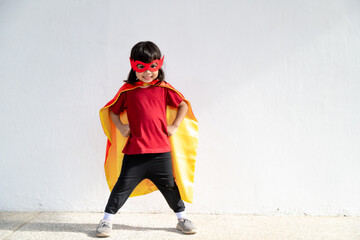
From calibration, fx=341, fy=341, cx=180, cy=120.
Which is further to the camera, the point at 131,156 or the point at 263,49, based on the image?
the point at 263,49

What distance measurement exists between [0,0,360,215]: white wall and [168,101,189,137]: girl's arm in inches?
12.7

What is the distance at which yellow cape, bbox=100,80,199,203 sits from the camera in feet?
8.30

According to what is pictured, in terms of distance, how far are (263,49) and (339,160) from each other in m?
1.11

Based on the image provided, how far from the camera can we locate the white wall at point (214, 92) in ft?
9.16

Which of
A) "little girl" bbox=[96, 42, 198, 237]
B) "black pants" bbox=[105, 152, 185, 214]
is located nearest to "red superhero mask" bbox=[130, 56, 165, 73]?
"little girl" bbox=[96, 42, 198, 237]

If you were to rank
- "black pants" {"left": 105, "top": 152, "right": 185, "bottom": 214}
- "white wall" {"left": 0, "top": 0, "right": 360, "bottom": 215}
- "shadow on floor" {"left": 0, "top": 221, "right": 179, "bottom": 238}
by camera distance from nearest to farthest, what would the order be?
"black pants" {"left": 105, "top": 152, "right": 185, "bottom": 214}
"shadow on floor" {"left": 0, "top": 221, "right": 179, "bottom": 238}
"white wall" {"left": 0, "top": 0, "right": 360, "bottom": 215}

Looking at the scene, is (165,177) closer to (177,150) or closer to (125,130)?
(177,150)

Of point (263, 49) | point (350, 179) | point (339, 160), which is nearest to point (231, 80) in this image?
A: point (263, 49)

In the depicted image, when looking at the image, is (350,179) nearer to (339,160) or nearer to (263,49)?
(339,160)

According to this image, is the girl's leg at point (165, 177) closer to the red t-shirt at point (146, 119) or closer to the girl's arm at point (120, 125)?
the red t-shirt at point (146, 119)

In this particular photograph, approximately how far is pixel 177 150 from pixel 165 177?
231 mm

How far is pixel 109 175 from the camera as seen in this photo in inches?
105

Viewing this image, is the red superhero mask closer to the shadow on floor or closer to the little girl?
the little girl

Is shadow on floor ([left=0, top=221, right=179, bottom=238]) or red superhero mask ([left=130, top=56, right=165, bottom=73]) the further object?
shadow on floor ([left=0, top=221, right=179, bottom=238])
